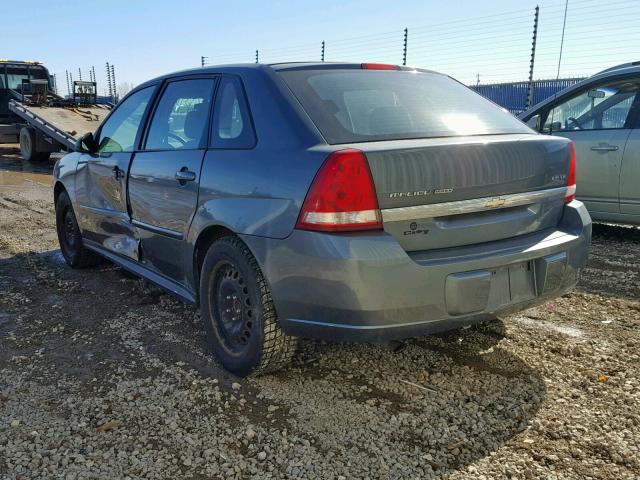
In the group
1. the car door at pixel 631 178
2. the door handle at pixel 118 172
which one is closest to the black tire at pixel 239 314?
the door handle at pixel 118 172

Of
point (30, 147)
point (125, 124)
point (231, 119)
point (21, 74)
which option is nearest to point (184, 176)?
point (231, 119)

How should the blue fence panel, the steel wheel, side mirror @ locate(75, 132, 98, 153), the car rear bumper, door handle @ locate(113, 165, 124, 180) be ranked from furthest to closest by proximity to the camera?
the blue fence panel, side mirror @ locate(75, 132, 98, 153), door handle @ locate(113, 165, 124, 180), the steel wheel, the car rear bumper

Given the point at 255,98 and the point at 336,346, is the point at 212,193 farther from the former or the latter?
the point at 336,346

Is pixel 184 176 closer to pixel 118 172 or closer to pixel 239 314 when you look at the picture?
pixel 239 314

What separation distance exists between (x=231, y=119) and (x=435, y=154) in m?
1.18

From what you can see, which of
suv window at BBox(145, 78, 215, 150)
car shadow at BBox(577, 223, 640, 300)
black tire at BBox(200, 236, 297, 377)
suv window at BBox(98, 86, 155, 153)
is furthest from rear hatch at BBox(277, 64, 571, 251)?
car shadow at BBox(577, 223, 640, 300)

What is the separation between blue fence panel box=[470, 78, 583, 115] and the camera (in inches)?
586

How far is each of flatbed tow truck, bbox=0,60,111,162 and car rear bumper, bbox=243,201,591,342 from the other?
11.2 m

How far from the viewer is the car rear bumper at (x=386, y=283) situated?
8.43 ft

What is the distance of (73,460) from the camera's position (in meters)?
2.50

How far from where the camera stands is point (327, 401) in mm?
2955

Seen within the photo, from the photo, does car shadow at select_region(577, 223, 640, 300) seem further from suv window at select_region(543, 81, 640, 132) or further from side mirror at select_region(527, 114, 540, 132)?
side mirror at select_region(527, 114, 540, 132)

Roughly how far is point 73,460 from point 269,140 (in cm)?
166

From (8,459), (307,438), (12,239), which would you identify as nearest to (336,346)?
(307,438)
